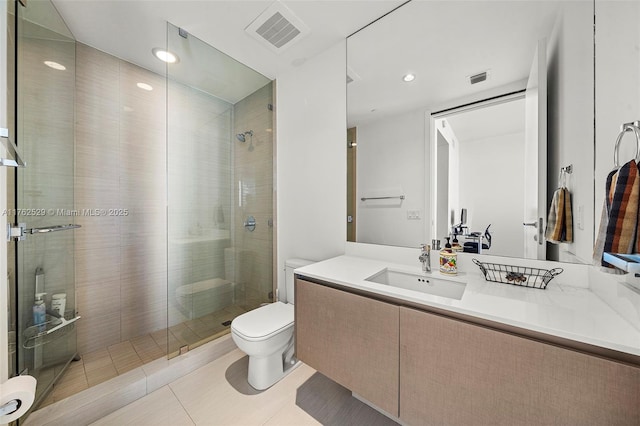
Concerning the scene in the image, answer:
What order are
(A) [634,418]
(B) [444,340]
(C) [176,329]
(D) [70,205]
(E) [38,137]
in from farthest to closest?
(C) [176,329] → (D) [70,205] → (E) [38,137] → (B) [444,340] → (A) [634,418]

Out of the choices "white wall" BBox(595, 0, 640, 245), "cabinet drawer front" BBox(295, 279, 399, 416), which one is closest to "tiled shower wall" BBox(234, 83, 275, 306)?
"cabinet drawer front" BBox(295, 279, 399, 416)

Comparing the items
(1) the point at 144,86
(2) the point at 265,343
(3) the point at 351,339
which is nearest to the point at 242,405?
(2) the point at 265,343

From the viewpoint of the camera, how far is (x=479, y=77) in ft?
4.20

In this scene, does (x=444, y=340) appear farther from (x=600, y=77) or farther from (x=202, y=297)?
(x=202, y=297)

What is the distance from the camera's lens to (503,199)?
3.99 ft

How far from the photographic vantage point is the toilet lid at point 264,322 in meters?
1.43

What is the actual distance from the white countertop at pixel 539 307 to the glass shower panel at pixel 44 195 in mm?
1533

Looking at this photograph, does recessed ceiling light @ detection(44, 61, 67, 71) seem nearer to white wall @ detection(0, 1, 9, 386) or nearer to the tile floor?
white wall @ detection(0, 1, 9, 386)

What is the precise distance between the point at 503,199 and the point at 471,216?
0.16 meters

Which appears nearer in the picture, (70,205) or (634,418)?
(634,418)

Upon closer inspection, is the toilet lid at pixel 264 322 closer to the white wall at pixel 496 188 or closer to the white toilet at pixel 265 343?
the white toilet at pixel 265 343

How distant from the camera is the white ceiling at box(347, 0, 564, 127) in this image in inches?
46.1

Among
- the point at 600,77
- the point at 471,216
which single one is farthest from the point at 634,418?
the point at 600,77

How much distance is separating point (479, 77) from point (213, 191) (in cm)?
199
